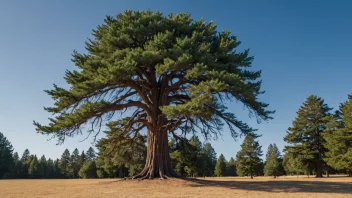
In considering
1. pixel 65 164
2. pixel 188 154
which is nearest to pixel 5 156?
pixel 65 164

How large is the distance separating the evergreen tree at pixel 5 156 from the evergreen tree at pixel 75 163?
21.5 meters

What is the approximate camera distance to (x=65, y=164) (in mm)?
93375

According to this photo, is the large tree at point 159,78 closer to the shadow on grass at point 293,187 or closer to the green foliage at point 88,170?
the shadow on grass at point 293,187

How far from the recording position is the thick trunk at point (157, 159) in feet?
64.8

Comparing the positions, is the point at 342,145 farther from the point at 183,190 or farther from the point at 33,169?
the point at 33,169

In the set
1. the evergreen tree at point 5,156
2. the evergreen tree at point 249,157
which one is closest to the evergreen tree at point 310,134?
the evergreen tree at point 249,157

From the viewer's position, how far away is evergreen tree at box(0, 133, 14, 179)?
217ft

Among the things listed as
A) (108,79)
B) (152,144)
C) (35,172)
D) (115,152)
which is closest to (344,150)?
(152,144)

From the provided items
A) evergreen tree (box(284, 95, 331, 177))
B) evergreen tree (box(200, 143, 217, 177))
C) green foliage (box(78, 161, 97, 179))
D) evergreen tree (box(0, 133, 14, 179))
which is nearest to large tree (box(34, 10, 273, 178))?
evergreen tree (box(200, 143, 217, 177))

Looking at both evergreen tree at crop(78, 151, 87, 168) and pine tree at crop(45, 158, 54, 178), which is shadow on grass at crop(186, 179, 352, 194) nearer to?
evergreen tree at crop(78, 151, 87, 168)

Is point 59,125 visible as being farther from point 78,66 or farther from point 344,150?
point 344,150

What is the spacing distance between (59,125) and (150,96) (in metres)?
7.70

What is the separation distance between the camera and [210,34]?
21156 mm

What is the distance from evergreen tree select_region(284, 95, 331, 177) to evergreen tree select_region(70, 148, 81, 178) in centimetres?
7143
